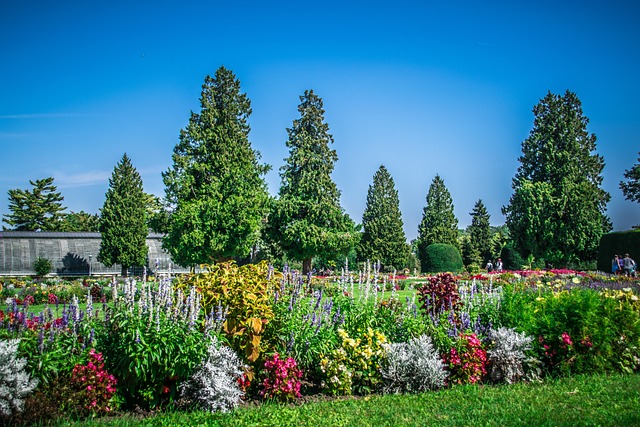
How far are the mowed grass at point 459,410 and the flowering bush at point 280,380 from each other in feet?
0.52

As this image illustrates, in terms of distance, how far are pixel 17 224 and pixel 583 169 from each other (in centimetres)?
5251

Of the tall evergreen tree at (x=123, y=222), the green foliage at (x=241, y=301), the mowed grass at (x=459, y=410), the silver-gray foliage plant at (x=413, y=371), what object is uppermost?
the tall evergreen tree at (x=123, y=222)

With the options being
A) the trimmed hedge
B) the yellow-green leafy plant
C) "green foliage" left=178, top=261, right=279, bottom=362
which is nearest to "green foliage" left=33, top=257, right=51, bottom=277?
"green foliage" left=178, top=261, right=279, bottom=362

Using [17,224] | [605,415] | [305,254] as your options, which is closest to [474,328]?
[605,415]

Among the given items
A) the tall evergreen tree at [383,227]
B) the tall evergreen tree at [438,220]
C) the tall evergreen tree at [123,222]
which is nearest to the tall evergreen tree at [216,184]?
the tall evergreen tree at [123,222]

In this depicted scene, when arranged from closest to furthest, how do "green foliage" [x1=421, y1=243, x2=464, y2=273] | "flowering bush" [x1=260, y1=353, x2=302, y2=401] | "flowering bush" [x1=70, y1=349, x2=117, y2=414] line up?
"flowering bush" [x1=70, y1=349, x2=117, y2=414]
"flowering bush" [x1=260, y1=353, x2=302, y2=401]
"green foliage" [x1=421, y1=243, x2=464, y2=273]

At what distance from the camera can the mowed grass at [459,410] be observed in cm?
479

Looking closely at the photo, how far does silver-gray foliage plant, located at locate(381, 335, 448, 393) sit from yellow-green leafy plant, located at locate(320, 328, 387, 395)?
5.3 inches

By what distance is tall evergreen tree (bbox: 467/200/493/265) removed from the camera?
49406 millimetres

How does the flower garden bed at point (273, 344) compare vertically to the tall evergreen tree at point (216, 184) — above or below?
below

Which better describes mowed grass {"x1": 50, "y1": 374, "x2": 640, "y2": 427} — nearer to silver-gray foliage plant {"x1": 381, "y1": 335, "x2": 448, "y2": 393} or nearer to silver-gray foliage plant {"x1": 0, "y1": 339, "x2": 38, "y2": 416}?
silver-gray foliage plant {"x1": 381, "y1": 335, "x2": 448, "y2": 393}

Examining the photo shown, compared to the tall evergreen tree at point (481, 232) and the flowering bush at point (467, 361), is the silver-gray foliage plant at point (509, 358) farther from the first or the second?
the tall evergreen tree at point (481, 232)

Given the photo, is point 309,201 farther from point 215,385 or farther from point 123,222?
point 215,385

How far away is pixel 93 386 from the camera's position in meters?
4.96
